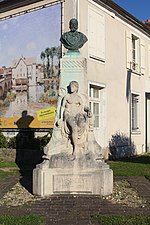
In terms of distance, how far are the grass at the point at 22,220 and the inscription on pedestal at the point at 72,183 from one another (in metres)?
1.41

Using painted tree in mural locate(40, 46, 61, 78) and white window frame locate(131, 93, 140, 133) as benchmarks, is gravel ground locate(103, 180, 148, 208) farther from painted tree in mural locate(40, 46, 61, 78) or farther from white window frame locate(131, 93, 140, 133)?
white window frame locate(131, 93, 140, 133)

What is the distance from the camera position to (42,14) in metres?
12.2

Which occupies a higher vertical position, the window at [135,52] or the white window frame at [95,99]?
the window at [135,52]

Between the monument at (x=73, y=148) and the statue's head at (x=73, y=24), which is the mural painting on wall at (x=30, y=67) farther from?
the monument at (x=73, y=148)

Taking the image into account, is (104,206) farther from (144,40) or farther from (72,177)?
(144,40)

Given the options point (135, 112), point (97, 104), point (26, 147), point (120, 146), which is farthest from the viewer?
point (135, 112)

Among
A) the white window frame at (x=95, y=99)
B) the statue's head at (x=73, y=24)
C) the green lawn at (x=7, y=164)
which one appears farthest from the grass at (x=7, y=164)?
the statue's head at (x=73, y=24)

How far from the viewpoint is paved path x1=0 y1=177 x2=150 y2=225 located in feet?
15.9

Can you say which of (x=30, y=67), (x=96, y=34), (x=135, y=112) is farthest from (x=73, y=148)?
(x=135, y=112)

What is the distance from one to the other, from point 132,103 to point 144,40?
324 centimetres

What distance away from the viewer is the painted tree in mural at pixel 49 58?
1170cm

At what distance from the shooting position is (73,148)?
21.6 ft

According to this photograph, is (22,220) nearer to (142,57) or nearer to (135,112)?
(135,112)

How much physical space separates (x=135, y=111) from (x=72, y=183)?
33.0 feet
